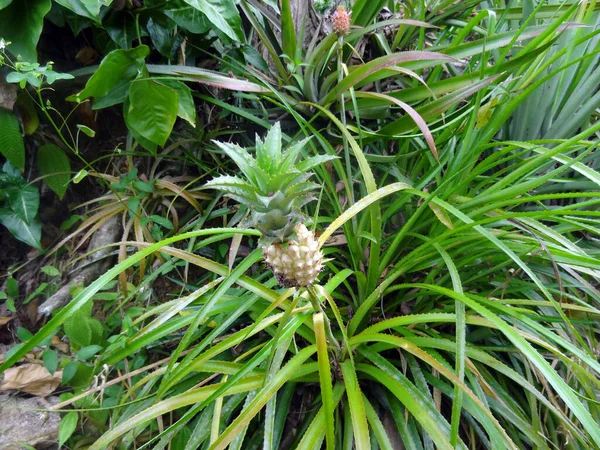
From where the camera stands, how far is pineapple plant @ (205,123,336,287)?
0.57m

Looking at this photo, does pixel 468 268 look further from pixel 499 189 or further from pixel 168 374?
pixel 168 374

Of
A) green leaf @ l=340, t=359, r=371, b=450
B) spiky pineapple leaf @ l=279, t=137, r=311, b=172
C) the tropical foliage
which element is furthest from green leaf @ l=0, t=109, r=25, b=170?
green leaf @ l=340, t=359, r=371, b=450

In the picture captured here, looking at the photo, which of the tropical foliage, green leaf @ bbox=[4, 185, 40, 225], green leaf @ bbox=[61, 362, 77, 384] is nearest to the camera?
the tropical foliage

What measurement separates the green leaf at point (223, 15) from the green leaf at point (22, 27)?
0.42m

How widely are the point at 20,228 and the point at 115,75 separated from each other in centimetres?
60

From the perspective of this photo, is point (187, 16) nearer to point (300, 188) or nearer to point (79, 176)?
point (79, 176)

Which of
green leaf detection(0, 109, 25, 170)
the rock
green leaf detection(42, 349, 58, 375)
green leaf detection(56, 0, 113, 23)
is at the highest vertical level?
green leaf detection(56, 0, 113, 23)

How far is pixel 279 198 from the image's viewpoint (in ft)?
1.90

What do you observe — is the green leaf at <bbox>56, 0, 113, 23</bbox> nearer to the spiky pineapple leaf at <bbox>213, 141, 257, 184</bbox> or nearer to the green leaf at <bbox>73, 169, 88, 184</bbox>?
the green leaf at <bbox>73, 169, 88, 184</bbox>

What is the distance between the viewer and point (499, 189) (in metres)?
0.99

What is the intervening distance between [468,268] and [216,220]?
848 mm

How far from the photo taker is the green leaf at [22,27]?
3.40ft

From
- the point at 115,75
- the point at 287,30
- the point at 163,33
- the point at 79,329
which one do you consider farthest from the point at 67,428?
the point at 287,30

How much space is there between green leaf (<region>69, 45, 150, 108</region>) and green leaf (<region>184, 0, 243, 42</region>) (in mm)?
195
